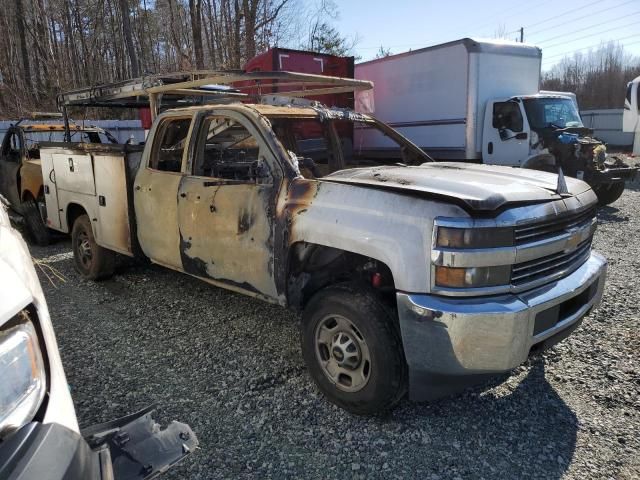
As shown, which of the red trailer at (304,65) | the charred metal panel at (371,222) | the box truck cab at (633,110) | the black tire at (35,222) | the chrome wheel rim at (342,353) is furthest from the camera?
the box truck cab at (633,110)

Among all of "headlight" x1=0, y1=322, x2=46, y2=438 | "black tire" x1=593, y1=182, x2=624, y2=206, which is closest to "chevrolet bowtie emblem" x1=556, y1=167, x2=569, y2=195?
"headlight" x1=0, y1=322, x2=46, y2=438

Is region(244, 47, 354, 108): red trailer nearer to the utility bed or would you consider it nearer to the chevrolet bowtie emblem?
the utility bed

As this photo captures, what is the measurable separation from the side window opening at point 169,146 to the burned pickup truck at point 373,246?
0.02m

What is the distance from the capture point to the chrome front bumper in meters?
2.47

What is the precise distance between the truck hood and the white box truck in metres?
6.14

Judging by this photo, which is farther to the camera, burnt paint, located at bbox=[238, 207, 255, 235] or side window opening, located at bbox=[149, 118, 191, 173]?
side window opening, located at bbox=[149, 118, 191, 173]

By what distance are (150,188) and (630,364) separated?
4129mm

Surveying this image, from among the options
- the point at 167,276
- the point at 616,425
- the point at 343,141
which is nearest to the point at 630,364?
the point at 616,425

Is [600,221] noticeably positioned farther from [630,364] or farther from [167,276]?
[167,276]

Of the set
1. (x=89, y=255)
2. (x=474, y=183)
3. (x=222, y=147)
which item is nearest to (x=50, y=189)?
(x=89, y=255)

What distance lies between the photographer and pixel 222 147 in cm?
424

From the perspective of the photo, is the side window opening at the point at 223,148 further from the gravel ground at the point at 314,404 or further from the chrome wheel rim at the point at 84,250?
the chrome wheel rim at the point at 84,250

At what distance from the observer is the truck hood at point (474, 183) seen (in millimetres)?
2594

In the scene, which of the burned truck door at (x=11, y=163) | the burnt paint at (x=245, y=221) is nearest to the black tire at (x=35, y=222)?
the burned truck door at (x=11, y=163)
